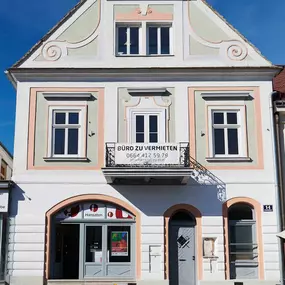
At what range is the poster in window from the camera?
16.4m

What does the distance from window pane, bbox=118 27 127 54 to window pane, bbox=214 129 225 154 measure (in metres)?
4.38

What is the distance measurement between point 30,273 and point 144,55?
828 cm

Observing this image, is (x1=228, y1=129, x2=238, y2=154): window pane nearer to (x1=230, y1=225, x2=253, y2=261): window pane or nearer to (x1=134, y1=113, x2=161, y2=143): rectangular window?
(x1=134, y1=113, x2=161, y2=143): rectangular window

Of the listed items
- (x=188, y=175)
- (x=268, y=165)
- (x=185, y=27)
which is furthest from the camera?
(x=185, y=27)

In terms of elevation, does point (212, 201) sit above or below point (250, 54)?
below

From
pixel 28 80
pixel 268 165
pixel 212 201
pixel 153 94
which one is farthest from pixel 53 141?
pixel 268 165

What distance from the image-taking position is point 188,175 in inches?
609

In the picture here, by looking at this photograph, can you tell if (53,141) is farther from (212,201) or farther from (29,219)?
(212,201)

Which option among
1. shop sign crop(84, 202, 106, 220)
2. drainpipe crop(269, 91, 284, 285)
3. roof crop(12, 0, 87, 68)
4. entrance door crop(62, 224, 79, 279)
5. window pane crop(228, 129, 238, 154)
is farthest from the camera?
roof crop(12, 0, 87, 68)

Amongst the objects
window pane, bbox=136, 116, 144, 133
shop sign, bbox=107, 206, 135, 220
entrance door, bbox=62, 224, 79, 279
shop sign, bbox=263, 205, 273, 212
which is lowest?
entrance door, bbox=62, 224, 79, 279

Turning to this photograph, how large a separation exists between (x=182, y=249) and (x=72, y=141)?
5.19 m

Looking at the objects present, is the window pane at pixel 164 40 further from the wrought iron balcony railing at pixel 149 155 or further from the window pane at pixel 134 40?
the wrought iron balcony railing at pixel 149 155

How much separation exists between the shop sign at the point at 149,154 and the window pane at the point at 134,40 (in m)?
3.98

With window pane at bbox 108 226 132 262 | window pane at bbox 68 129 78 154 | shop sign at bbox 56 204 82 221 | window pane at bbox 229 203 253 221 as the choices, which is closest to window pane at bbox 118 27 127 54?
window pane at bbox 68 129 78 154
